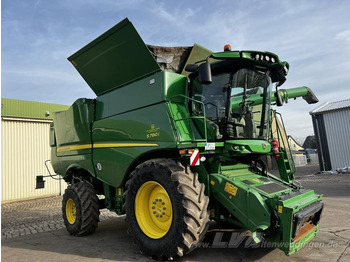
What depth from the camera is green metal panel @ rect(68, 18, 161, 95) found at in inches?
189

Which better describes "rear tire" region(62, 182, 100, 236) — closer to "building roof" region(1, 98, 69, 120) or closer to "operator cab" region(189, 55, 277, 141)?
"operator cab" region(189, 55, 277, 141)

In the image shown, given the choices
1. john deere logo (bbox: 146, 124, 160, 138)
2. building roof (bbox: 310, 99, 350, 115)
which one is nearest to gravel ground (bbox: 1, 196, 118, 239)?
john deere logo (bbox: 146, 124, 160, 138)

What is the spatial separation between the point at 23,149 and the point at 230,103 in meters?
10.8

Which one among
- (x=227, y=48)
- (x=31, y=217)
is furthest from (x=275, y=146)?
(x=31, y=217)

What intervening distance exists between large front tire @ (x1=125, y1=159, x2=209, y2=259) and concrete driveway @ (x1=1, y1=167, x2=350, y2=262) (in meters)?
0.33

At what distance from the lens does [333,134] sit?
683 inches

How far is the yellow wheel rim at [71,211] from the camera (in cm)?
606

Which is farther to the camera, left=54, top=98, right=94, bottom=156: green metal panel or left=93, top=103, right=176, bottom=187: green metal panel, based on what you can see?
left=54, top=98, right=94, bottom=156: green metal panel

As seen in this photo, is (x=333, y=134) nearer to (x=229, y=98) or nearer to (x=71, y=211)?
(x=229, y=98)

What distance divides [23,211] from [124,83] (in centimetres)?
702

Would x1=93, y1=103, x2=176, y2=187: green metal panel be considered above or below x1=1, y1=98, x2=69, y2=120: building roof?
below

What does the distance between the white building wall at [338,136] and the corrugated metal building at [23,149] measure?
15.1m

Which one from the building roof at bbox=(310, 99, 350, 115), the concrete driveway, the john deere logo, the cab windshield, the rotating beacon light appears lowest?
the concrete driveway

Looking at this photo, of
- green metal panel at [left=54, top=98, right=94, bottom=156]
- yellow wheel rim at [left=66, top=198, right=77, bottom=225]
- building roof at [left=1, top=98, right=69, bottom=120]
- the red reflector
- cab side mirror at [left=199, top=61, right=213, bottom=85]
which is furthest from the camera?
building roof at [left=1, top=98, right=69, bottom=120]
